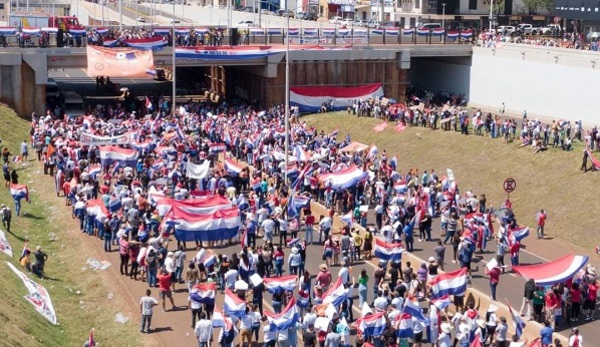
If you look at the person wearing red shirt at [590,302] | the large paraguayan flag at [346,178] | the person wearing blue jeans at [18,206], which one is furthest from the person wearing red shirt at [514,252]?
the person wearing blue jeans at [18,206]

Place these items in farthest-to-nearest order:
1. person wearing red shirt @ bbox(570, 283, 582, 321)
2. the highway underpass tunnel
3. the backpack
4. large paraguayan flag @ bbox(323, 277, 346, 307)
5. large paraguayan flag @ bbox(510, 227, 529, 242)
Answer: the highway underpass tunnel
large paraguayan flag @ bbox(510, 227, 529, 242)
person wearing red shirt @ bbox(570, 283, 582, 321)
large paraguayan flag @ bbox(323, 277, 346, 307)
the backpack

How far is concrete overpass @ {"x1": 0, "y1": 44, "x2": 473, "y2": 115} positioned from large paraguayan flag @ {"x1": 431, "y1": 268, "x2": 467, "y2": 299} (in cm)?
3646

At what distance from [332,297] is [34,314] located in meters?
7.10

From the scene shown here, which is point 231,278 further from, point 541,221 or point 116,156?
point 116,156

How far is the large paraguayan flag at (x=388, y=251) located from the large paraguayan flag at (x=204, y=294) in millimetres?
5208

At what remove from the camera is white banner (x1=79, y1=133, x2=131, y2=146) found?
4152 cm

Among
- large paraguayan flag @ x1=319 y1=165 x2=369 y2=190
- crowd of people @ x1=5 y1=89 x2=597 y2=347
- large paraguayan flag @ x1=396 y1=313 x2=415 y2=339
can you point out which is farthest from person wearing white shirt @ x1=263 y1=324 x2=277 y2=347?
large paraguayan flag @ x1=319 y1=165 x2=369 y2=190

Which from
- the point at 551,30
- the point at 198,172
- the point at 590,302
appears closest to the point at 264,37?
the point at 198,172

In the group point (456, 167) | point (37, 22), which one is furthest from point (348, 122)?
point (37, 22)

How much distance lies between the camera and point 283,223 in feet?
100

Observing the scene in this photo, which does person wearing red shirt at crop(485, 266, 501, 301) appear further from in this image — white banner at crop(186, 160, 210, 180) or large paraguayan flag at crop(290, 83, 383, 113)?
large paraguayan flag at crop(290, 83, 383, 113)

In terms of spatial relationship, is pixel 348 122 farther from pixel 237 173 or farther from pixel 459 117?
pixel 237 173

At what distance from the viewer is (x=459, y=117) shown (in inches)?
1909

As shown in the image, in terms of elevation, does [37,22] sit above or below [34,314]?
above
